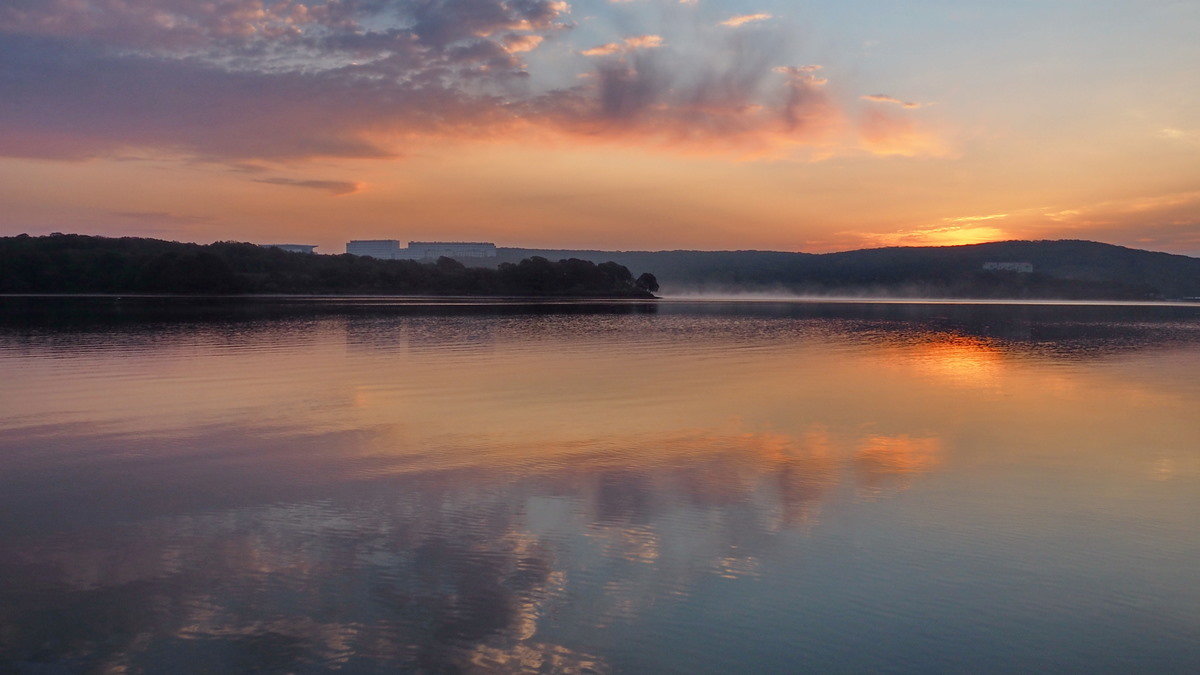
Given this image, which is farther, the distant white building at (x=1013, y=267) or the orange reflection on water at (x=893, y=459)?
the distant white building at (x=1013, y=267)

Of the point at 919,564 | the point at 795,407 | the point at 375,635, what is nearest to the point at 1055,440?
the point at 795,407

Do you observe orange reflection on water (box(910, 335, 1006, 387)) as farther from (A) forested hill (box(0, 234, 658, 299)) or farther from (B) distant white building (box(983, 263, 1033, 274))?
(B) distant white building (box(983, 263, 1033, 274))

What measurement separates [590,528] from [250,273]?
118150mm

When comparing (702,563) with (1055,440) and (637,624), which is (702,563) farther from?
(1055,440)

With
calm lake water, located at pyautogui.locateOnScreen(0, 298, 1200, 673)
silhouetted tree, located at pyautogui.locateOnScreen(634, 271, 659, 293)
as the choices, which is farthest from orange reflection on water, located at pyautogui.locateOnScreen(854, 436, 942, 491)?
silhouetted tree, located at pyautogui.locateOnScreen(634, 271, 659, 293)

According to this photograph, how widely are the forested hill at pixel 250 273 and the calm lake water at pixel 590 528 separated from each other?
3654 inches

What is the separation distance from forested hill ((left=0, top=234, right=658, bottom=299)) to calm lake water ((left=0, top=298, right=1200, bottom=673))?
92824mm

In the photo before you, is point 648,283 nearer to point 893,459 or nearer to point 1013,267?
point 1013,267

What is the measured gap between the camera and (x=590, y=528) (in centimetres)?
812

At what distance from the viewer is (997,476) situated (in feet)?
35.0

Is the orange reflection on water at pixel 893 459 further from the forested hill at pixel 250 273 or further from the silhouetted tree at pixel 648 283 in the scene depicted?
the silhouetted tree at pixel 648 283

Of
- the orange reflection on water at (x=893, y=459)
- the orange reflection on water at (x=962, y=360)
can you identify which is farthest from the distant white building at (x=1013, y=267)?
the orange reflection on water at (x=893, y=459)

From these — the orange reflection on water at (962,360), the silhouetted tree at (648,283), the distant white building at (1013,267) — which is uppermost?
the distant white building at (1013,267)

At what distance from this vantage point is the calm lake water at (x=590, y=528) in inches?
227
